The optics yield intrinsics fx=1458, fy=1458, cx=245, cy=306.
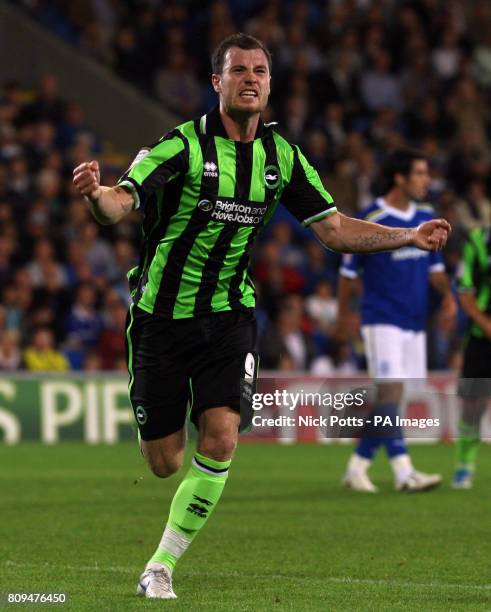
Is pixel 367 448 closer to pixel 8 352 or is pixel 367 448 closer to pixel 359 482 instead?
pixel 359 482

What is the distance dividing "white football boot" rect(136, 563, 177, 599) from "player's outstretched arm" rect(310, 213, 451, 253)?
1566mm

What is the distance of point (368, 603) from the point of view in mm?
5758

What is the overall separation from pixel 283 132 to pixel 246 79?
13978 mm

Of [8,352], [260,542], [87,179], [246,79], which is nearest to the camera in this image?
[87,179]

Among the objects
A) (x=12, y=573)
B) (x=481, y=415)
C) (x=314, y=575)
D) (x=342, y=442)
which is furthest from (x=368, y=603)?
(x=342, y=442)

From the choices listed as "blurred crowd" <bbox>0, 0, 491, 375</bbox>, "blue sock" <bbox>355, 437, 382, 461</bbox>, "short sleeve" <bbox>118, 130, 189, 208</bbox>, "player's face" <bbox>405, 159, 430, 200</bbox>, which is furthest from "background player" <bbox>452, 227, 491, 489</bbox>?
"blurred crowd" <bbox>0, 0, 491, 375</bbox>

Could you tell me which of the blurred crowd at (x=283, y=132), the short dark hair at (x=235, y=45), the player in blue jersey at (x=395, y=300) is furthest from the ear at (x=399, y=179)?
the blurred crowd at (x=283, y=132)

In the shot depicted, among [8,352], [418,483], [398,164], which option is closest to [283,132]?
[8,352]

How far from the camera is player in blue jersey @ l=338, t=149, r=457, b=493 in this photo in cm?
1065

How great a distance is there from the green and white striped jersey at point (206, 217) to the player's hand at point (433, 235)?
27.7 inches

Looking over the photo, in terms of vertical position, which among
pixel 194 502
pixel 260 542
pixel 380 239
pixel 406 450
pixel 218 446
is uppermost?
pixel 380 239

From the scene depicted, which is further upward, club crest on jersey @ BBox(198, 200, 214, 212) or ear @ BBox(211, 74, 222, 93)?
ear @ BBox(211, 74, 222, 93)

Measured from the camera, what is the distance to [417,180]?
35.1 feet

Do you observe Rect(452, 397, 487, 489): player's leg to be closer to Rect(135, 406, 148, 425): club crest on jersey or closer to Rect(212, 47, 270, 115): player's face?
Rect(135, 406, 148, 425): club crest on jersey
